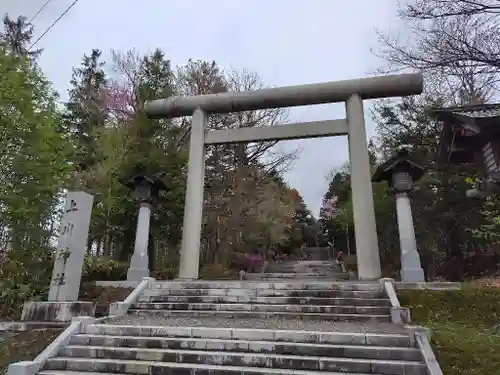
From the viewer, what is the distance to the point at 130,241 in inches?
608

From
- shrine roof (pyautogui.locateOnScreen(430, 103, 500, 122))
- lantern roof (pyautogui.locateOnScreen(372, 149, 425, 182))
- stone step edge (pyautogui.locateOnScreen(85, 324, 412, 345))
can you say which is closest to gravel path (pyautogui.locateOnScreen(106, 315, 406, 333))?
stone step edge (pyautogui.locateOnScreen(85, 324, 412, 345))

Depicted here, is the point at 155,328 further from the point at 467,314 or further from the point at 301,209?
the point at 301,209

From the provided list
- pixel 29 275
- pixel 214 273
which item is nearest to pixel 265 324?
pixel 29 275

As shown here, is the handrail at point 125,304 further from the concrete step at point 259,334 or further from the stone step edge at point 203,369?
the stone step edge at point 203,369

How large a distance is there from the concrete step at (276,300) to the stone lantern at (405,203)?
76.6 inches

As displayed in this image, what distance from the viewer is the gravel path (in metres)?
5.93

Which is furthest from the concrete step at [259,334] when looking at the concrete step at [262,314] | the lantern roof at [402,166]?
the lantern roof at [402,166]

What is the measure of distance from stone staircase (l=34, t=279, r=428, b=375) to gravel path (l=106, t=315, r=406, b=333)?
0.05 feet

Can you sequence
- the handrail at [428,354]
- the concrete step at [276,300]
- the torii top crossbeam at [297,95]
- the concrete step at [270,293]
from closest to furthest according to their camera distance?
the handrail at [428,354]
the concrete step at [276,300]
the concrete step at [270,293]
the torii top crossbeam at [297,95]

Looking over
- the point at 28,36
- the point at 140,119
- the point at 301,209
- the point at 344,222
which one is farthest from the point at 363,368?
the point at 301,209

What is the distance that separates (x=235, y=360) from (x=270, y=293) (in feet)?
9.99

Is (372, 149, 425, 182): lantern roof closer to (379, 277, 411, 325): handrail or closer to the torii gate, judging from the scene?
the torii gate

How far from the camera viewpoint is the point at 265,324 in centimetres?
637

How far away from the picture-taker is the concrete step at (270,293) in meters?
7.66
